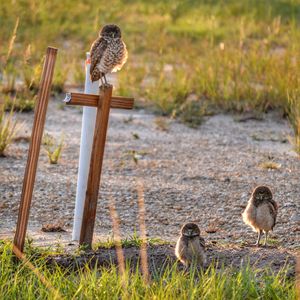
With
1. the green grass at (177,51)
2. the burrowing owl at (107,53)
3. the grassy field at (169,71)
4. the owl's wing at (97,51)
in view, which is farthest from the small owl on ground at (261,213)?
the green grass at (177,51)

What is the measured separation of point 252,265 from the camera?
7531 mm

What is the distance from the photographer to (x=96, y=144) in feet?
25.4

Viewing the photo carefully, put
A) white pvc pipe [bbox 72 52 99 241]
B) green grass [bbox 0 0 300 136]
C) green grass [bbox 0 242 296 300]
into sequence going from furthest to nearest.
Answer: green grass [bbox 0 0 300 136] → white pvc pipe [bbox 72 52 99 241] → green grass [bbox 0 242 296 300]

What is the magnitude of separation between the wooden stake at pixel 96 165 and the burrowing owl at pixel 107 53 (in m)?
0.67

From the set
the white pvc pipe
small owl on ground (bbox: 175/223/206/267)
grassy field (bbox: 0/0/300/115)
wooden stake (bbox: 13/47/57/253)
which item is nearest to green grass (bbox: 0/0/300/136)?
grassy field (bbox: 0/0/300/115)

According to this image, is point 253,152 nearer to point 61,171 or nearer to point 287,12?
point 61,171

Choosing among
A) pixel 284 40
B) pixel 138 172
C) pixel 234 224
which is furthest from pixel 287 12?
pixel 234 224

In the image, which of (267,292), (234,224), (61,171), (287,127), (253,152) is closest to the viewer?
(267,292)

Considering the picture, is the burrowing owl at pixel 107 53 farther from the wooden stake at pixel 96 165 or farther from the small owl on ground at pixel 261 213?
the small owl on ground at pixel 261 213

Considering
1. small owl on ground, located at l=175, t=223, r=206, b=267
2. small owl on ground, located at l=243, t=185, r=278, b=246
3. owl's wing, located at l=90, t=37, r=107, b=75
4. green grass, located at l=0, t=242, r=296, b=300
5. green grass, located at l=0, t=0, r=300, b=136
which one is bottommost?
green grass, located at l=0, t=242, r=296, b=300

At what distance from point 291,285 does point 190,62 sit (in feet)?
32.6

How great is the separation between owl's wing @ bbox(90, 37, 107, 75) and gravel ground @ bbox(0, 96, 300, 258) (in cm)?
156

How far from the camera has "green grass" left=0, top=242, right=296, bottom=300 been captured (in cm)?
653

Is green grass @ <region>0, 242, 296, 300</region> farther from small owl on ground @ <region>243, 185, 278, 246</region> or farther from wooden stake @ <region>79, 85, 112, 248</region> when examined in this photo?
small owl on ground @ <region>243, 185, 278, 246</region>
